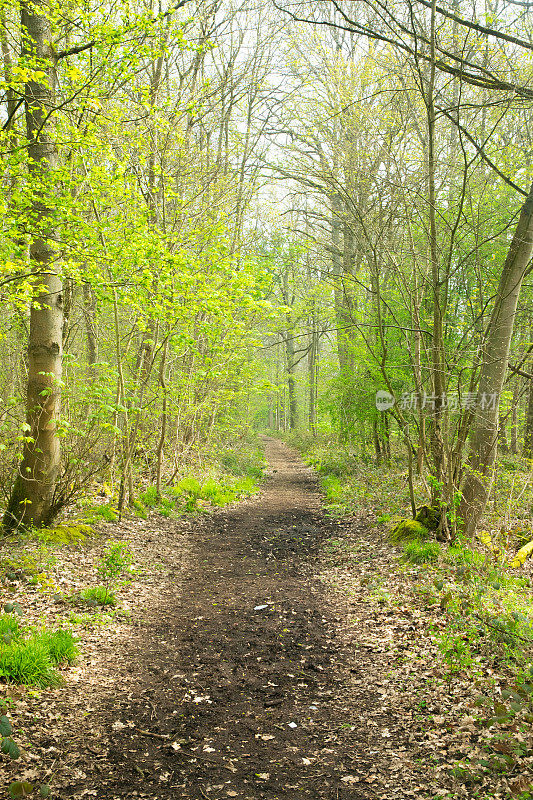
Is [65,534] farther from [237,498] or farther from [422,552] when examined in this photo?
[237,498]

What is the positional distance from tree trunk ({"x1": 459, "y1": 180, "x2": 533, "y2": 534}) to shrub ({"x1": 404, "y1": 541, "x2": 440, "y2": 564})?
1.68 ft

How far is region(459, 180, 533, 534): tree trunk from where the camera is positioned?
5793 mm

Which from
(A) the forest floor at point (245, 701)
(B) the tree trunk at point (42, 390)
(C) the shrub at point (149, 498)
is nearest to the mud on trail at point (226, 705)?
(A) the forest floor at point (245, 701)

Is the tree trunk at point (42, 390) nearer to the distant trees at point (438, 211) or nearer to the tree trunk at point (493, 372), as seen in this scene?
the distant trees at point (438, 211)

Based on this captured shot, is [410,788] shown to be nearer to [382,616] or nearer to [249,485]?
[382,616]

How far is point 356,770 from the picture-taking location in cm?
310

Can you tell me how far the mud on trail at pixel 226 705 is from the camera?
3.02 metres

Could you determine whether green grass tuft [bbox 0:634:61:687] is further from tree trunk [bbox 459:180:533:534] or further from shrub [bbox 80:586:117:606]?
tree trunk [bbox 459:180:533:534]

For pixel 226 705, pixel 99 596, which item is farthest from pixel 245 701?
pixel 99 596

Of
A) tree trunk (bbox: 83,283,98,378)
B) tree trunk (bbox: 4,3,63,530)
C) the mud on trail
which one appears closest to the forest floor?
the mud on trail

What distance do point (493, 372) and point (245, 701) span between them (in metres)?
4.62

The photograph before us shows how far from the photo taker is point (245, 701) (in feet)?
12.8

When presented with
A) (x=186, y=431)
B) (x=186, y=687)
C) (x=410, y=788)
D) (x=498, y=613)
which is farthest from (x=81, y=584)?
(x=186, y=431)

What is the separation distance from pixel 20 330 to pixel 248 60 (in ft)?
34.1
